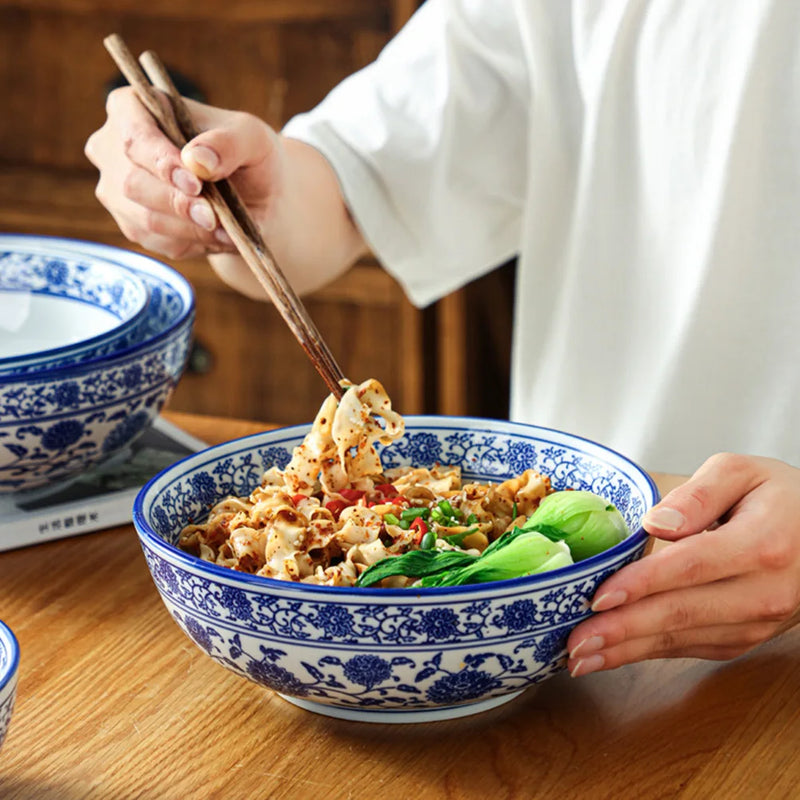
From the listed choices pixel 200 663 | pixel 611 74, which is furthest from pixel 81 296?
pixel 611 74

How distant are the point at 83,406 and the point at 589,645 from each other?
523 millimetres

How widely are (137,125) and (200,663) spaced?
55cm

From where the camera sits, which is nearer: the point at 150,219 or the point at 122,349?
the point at 122,349

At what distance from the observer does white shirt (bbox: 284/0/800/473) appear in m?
1.34

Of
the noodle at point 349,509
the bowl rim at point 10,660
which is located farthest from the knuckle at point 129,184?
the bowl rim at point 10,660

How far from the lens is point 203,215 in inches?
42.7

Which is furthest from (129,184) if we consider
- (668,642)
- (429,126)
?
(668,642)

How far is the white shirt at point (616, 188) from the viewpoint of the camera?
1.34m

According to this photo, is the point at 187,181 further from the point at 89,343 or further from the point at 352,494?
the point at 352,494

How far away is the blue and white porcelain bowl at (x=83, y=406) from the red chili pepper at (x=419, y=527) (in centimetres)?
34

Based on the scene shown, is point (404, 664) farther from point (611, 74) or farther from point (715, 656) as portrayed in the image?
point (611, 74)

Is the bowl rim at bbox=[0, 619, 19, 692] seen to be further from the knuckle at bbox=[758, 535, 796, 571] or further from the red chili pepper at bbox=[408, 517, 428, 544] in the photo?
the knuckle at bbox=[758, 535, 796, 571]

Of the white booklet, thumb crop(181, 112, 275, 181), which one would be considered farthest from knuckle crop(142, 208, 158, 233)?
the white booklet

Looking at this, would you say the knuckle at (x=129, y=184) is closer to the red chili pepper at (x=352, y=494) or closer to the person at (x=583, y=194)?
the person at (x=583, y=194)
